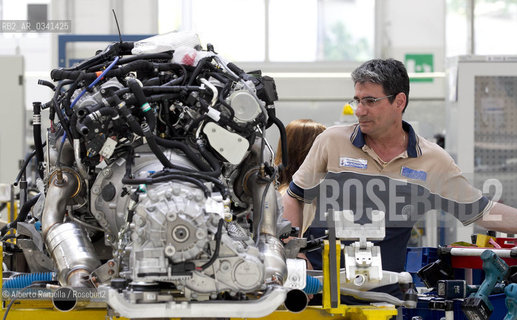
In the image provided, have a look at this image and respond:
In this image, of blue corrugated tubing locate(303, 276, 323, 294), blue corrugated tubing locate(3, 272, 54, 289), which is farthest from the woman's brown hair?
blue corrugated tubing locate(3, 272, 54, 289)

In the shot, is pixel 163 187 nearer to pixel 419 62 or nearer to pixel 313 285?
pixel 313 285

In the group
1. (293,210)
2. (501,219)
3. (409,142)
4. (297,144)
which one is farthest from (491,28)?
(293,210)

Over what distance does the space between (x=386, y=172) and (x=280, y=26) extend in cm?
637

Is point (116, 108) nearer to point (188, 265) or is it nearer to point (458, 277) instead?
point (188, 265)

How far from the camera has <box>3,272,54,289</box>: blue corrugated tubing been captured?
3.25 meters

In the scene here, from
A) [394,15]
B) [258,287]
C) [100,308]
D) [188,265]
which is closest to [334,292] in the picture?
[258,287]

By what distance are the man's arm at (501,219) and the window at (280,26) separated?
6264mm

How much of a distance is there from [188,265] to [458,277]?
74.6 inches

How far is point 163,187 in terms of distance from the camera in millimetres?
2758

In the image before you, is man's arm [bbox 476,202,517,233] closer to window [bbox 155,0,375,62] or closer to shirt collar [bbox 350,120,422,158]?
shirt collar [bbox 350,120,422,158]

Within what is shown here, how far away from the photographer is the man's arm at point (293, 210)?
4176 mm

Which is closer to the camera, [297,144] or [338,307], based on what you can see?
[338,307]

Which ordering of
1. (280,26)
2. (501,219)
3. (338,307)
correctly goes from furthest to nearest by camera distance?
(280,26), (501,219), (338,307)

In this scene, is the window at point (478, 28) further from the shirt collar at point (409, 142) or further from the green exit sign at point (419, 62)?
the shirt collar at point (409, 142)
